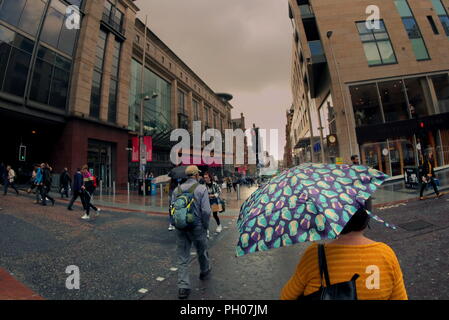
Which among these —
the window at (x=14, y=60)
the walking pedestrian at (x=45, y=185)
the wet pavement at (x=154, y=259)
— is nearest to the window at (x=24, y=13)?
the window at (x=14, y=60)

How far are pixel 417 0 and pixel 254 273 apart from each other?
29.6m

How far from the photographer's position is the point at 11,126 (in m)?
18.5

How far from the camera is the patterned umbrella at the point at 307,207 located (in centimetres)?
122

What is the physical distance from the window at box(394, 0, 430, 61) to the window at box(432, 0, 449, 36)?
277 centimetres

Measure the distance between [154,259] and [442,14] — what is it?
104 ft

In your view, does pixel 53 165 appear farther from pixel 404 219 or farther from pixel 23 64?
pixel 404 219

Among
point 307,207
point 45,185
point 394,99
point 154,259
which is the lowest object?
point 154,259

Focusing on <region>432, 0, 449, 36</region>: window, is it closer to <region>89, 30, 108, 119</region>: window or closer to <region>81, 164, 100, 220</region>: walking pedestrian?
<region>81, 164, 100, 220</region>: walking pedestrian

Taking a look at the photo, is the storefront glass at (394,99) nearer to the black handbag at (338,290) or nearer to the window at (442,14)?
the window at (442,14)

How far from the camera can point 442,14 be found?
817 inches

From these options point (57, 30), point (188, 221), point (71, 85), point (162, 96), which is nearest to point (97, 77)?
point (71, 85)

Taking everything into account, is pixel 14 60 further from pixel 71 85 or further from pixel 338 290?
pixel 338 290

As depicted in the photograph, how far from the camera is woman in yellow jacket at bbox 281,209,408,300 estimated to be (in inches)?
45.9
